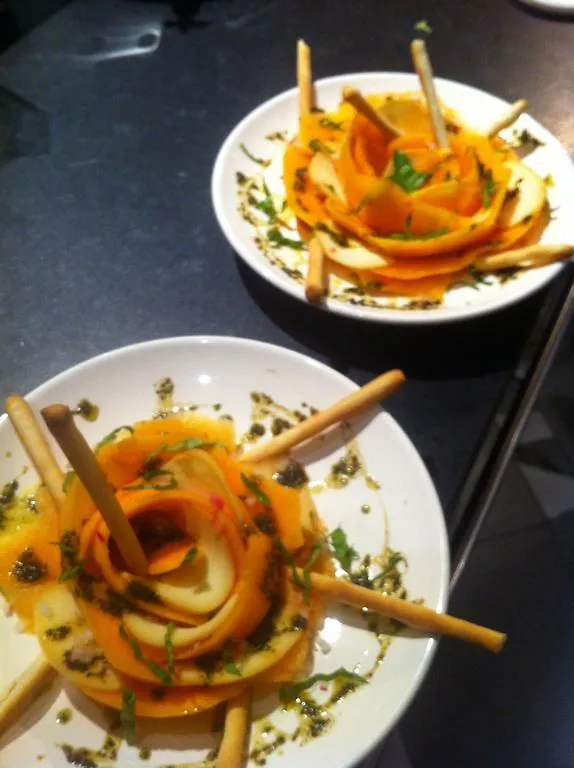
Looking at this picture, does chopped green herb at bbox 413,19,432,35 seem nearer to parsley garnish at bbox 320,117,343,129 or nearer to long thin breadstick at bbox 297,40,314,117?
long thin breadstick at bbox 297,40,314,117

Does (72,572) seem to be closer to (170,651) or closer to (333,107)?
(170,651)

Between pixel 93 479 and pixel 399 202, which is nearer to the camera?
pixel 93 479

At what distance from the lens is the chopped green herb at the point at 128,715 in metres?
0.59

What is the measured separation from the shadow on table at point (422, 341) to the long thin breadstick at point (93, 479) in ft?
1.35

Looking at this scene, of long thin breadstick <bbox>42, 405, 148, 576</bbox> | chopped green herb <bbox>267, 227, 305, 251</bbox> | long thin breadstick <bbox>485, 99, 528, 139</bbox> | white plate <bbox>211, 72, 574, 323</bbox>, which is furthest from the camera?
long thin breadstick <bbox>485, 99, 528, 139</bbox>

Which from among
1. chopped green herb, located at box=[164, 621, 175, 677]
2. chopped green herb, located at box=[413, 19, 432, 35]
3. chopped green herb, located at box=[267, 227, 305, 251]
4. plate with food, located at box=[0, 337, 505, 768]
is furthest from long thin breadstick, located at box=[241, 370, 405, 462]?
chopped green herb, located at box=[413, 19, 432, 35]

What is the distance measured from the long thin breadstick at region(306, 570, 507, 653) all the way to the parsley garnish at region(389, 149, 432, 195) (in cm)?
59

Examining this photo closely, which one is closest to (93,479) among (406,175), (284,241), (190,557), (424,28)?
(190,557)

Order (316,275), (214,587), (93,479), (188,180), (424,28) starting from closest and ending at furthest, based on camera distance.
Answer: (93,479) < (214,587) < (316,275) < (188,180) < (424,28)

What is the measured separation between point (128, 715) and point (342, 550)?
254mm

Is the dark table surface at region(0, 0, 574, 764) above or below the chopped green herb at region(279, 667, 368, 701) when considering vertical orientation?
above

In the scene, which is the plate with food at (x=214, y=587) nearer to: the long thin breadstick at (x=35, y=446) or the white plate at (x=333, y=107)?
the long thin breadstick at (x=35, y=446)

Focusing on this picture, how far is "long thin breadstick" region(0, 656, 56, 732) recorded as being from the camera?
22.8 inches

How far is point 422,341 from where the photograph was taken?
0.93m
